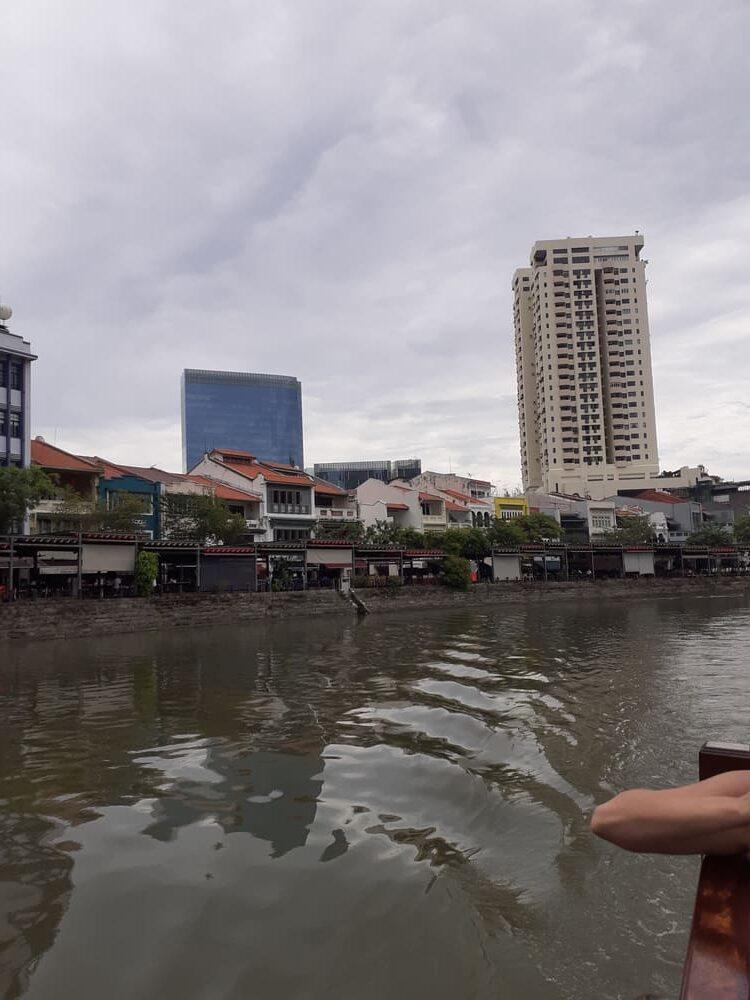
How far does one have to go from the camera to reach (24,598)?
1329 inches

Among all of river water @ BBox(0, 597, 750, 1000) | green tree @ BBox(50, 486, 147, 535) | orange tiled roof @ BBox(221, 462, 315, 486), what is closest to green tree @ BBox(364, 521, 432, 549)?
orange tiled roof @ BBox(221, 462, 315, 486)

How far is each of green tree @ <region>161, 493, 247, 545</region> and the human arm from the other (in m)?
44.8

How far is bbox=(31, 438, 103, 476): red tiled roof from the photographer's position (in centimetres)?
4594

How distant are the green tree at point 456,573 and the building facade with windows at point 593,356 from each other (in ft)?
228

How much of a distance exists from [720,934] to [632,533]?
71.9m

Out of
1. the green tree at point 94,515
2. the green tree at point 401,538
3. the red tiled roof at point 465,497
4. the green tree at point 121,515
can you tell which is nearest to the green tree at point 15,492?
the green tree at point 94,515

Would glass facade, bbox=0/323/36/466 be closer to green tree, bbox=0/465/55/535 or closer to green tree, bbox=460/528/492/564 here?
green tree, bbox=0/465/55/535

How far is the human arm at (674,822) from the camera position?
5.98 ft

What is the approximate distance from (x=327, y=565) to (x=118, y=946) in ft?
147

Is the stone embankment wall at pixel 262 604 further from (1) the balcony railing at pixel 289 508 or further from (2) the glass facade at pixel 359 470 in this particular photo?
(2) the glass facade at pixel 359 470

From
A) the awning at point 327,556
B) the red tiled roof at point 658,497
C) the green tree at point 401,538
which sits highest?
the red tiled roof at point 658,497

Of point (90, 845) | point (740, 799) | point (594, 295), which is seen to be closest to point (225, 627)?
point (90, 845)

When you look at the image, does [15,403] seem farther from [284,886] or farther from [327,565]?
[284,886]

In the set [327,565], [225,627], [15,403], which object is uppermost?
[15,403]
